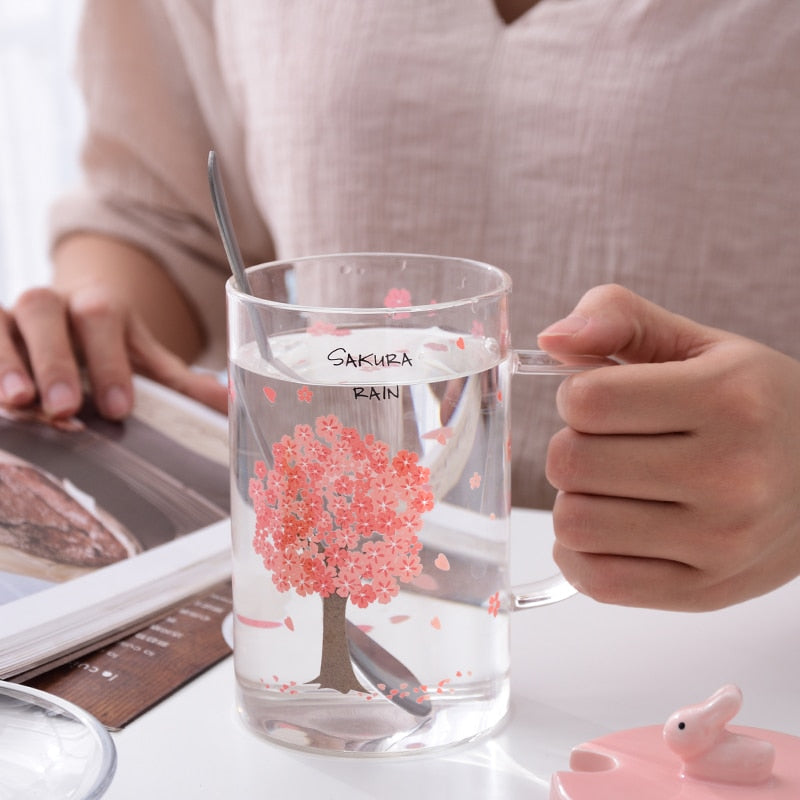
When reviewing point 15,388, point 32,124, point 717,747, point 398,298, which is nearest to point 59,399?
point 15,388

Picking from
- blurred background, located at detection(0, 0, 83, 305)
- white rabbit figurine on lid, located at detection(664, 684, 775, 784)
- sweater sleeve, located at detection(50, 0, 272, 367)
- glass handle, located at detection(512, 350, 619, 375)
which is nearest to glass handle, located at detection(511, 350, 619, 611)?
glass handle, located at detection(512, 350, 619, 375)

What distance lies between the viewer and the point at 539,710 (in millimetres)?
441

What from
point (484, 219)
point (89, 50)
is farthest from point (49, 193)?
point (484, 219)

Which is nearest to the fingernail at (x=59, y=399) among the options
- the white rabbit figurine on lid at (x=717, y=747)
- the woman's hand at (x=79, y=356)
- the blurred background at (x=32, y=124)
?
the woman's hand at (x=79, y=356)

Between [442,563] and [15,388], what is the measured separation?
1.46ft

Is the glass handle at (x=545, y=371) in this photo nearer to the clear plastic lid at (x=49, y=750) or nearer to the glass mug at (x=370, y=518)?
the glass mug at (x=370, y=518)

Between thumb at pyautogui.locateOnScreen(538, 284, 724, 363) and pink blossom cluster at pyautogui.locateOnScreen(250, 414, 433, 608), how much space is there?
10 centimetres

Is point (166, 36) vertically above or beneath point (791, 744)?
above

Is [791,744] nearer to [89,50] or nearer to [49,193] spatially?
[89,50]

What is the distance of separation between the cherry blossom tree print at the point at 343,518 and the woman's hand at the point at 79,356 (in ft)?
1.24

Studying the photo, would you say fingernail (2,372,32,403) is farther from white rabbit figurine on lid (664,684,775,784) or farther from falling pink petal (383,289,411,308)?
white rabbit figurine on lid (664,684,775,784)

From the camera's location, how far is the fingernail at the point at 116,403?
0.73 m

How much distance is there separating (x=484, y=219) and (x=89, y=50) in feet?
1.61

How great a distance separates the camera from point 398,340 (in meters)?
0.37
